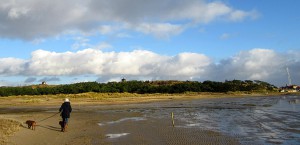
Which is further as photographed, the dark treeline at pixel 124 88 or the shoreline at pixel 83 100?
the dark treeline at pixel 124 88

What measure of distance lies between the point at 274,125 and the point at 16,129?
16.7 m

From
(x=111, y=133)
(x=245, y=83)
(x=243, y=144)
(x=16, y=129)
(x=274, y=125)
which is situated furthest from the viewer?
(x=245, y=83)

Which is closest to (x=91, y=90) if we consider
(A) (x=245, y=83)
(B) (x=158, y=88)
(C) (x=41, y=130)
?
(B) (x=158, y=88)

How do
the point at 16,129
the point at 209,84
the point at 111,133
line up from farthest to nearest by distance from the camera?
the point at 209,84, the point at 16,129, the point at 111,133

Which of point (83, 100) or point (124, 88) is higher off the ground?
point (124, 88)

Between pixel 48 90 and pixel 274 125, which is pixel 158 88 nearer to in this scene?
pixel 48 90

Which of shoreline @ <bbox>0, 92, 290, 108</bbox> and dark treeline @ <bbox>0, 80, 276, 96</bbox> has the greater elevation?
dark treeline @ <bbox>0, 80, 276, 96</bbox>

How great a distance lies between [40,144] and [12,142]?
1.43m

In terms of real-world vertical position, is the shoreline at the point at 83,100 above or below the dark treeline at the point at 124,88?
below

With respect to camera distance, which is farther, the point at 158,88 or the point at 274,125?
the point at 158,88

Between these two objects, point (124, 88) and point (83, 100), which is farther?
point (124, 88)

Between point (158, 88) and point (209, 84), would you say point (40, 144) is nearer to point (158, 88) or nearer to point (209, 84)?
point (158, 88)

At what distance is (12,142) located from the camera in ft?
56.0

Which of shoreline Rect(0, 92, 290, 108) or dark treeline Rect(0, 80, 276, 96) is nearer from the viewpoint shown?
shoreline Rect(0, 92, 290, 108)
